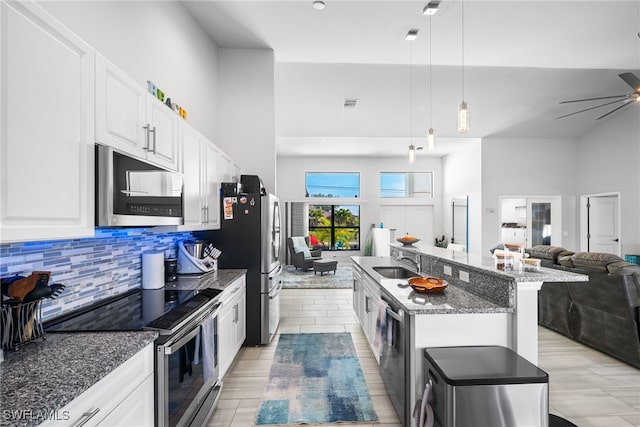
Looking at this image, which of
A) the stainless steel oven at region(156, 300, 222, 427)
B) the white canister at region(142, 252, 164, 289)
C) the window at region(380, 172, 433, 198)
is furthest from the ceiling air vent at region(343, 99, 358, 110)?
the stainless steel oven at region(156, 300, 222, 427)

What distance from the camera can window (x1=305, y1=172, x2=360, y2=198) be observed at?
966 centimetres

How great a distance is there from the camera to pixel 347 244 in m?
9.73

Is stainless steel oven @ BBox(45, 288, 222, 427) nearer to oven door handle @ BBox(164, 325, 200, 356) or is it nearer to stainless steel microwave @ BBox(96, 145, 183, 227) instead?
oven door handle @ BBox(164, 325, 200, 356)

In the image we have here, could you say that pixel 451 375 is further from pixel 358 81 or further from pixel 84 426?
pixel 358 81

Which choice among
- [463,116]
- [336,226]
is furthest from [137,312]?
[336,226]

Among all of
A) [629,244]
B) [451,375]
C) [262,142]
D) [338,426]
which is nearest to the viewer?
[451,375]

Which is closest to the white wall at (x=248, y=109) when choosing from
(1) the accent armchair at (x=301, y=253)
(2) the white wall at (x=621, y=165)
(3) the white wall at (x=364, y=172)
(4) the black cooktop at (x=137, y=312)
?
(4) the black cooktop at (x=137, y=312)

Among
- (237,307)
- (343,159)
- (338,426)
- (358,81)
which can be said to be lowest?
(338,426)

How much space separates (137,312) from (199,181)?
1.31 m

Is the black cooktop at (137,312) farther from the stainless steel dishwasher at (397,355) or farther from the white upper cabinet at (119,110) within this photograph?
the stainless steel dishwasher at (397,355)

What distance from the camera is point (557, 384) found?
2.62m

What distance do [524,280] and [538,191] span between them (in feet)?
23.8

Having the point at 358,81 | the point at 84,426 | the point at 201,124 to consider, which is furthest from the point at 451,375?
the point at 358,81

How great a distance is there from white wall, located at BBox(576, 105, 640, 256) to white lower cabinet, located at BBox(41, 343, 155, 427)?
8.60m
